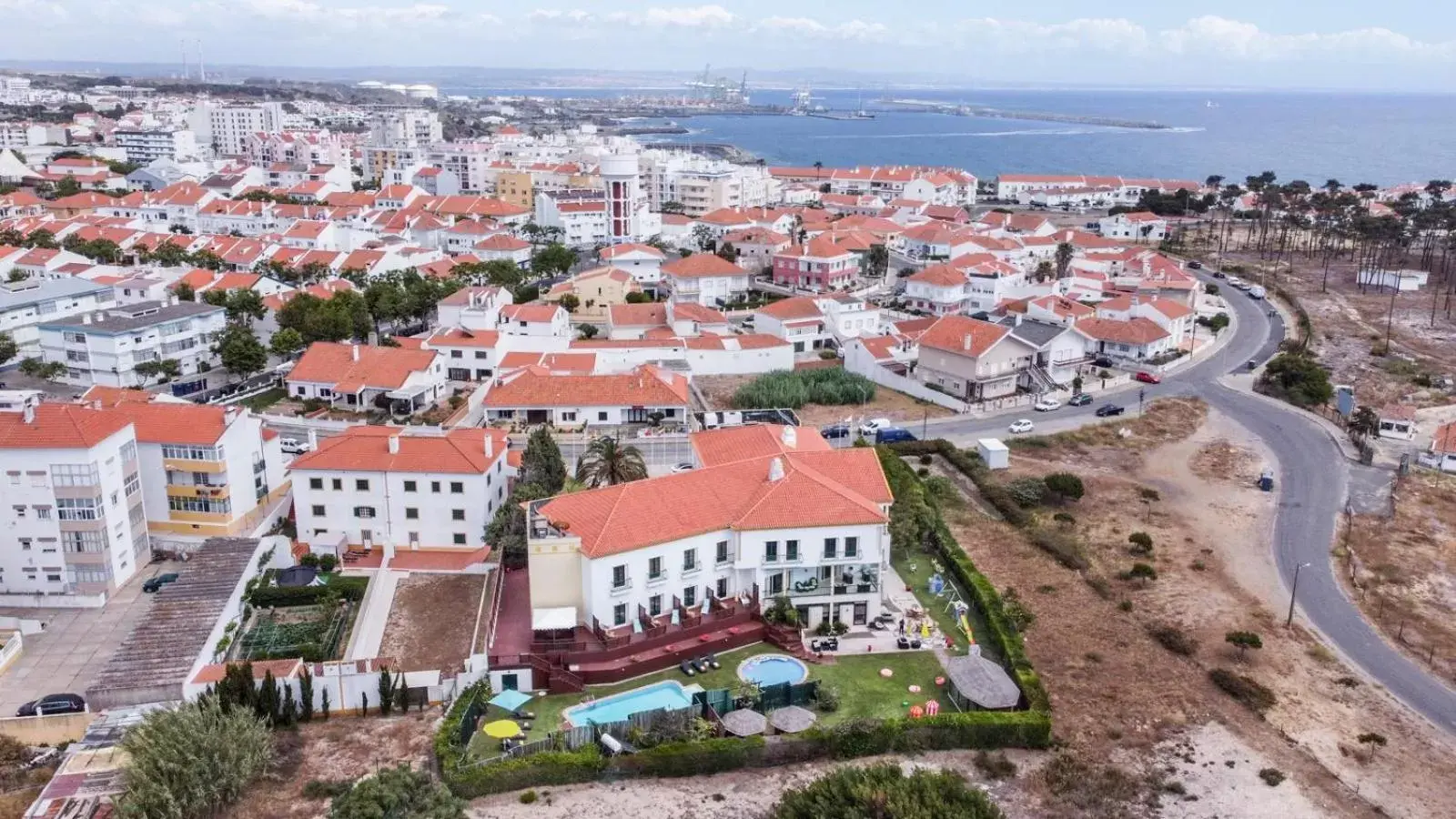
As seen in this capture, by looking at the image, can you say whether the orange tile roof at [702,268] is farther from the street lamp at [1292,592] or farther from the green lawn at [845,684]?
the green lawn at [845,684]

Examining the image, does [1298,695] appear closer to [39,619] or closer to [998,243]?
[39,619]

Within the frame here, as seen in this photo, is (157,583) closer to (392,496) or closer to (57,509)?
(57,509)

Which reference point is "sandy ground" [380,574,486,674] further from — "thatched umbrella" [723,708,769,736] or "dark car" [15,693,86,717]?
"thatched umbrella" [723,708,769,736]

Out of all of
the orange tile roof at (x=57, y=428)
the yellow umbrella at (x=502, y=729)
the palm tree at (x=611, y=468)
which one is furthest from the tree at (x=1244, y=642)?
the orange tile roof at (x=57, y=428)

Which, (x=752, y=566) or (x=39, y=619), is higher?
(x=752, y=566)

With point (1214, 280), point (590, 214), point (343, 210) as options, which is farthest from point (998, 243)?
point (343, 210)

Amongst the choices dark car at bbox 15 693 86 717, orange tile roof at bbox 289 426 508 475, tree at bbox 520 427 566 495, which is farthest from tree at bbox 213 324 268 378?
dark car at bbox 15 693 86 717

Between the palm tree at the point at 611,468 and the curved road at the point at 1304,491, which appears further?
the palm tree at the point at 611,468

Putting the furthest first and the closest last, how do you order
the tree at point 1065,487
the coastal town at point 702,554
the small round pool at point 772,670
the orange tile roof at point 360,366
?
the orange tile roof at point 360,366, the tree at point 1065,487, the small round pool at point 772,670, the coastal town at point 702,554
